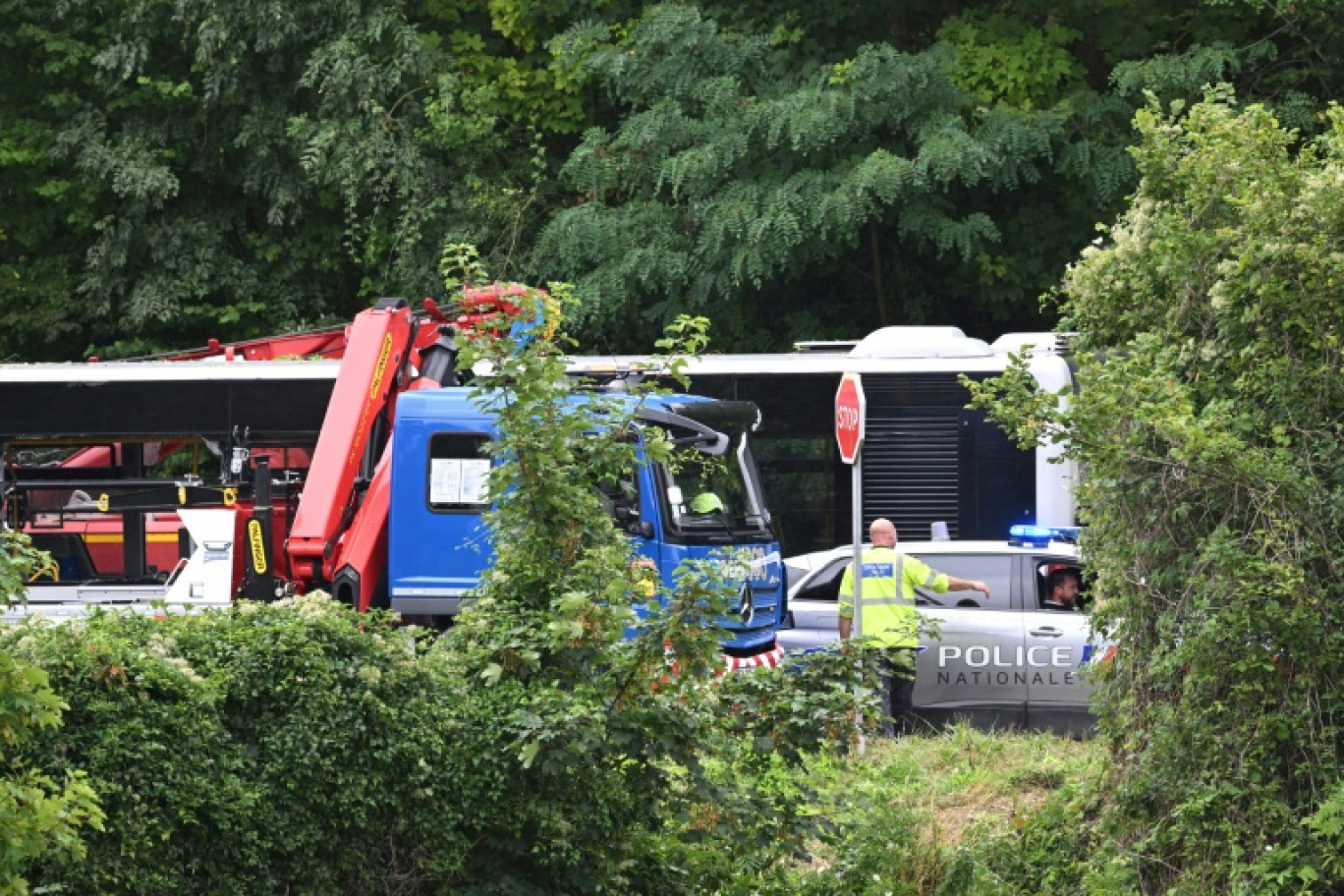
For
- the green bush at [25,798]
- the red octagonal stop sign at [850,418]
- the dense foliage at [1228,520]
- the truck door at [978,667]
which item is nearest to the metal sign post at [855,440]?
the red octagonal stop sign at [850,418]

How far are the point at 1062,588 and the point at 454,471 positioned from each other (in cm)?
468

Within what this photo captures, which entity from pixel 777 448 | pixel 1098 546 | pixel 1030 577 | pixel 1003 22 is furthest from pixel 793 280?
pixel 1098 546

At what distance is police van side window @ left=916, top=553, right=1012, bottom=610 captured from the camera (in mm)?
13781

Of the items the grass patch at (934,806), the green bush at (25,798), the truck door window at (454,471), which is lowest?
the grass patch at (934,806)

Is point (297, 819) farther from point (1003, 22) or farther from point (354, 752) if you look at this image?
point (1003, 22)

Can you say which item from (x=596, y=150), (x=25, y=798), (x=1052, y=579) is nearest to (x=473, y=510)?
(x=1052, y=579)

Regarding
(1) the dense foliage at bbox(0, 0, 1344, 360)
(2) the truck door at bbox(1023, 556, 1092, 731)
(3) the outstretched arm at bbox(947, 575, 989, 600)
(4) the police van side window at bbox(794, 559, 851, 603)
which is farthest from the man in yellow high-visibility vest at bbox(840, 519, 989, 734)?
(1) the dense foliage at bbox(0, 0, 1344, 360)

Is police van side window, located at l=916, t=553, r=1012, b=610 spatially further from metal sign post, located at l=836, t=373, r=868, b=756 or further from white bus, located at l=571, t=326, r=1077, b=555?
white bus, located at l=571, t=326, r=1077, b=555

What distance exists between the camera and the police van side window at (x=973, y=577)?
1378cm

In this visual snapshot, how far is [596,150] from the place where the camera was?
23.9 meters

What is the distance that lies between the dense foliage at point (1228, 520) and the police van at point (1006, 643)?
5.21m

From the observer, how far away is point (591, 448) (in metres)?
7.95

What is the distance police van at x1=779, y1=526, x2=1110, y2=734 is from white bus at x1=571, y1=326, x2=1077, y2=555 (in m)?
5.05

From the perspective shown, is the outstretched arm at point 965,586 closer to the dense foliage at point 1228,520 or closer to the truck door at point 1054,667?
the truck door at point 1054,667
